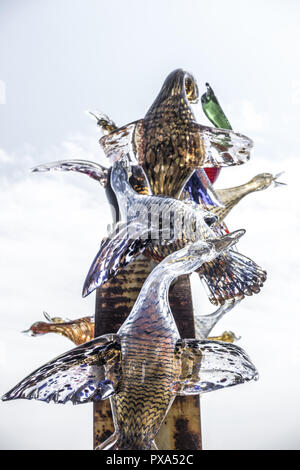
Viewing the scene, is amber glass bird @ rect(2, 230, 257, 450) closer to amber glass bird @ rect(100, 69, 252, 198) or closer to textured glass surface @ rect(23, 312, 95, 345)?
amber glass bird @ rect(100, 69, 252, 198)

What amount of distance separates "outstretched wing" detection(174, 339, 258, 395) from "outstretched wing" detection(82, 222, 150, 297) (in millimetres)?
167

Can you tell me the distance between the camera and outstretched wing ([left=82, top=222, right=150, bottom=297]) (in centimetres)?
87

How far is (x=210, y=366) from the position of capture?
83 cm

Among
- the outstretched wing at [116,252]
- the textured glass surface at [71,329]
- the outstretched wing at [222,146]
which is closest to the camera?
the outstretched wing at [116,252]

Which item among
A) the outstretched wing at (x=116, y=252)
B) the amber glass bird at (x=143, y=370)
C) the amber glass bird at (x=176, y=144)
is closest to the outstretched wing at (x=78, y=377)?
the amber glass bird at (x=143, y=370)

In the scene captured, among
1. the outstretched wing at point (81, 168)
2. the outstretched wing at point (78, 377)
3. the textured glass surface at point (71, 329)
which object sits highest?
the outstretched wing at point (81, 168)

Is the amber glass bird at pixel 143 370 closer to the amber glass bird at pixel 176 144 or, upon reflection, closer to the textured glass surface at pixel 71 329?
the amber glass bird at pixel 176 144

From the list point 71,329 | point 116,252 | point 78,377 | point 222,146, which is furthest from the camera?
point 71,329

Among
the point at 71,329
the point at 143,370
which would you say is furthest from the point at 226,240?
the point at 71,329

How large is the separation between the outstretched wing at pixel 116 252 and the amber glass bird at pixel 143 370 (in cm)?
7

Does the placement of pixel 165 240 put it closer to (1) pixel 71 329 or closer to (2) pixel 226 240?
(2) pixel 226 240

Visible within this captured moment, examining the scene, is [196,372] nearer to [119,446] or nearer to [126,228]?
[119,446]

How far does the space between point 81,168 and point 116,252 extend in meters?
0.28

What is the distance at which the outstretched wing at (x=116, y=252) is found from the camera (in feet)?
2.86
